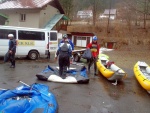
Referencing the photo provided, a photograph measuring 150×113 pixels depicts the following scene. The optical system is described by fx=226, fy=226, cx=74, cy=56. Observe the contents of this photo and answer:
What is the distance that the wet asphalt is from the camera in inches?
243

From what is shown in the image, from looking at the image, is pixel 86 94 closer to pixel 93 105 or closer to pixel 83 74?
pixel 93 105

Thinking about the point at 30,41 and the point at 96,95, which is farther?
the point at 30,41

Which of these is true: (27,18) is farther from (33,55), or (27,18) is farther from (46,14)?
(33,55)

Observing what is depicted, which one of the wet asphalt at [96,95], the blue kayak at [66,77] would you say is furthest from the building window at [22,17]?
the blue kayak at [66,77]

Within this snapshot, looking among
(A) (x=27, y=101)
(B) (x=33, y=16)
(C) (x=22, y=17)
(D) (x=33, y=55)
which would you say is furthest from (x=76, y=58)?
(C) (x=22, y=17)

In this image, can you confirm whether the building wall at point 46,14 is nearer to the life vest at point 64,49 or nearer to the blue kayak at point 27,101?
the life vest at point 64,49

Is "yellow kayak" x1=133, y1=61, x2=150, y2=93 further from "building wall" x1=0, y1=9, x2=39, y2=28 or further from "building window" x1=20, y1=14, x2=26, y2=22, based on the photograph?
"building window" x1=20, y1=14, x2=26, y2=22

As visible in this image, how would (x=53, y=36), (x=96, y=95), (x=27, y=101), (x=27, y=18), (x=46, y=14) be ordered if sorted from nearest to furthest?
(x=27, y=101) < (x=96, y=95) < (x=53, y=36) < (x=27, y=18) < (x=46, y=14)

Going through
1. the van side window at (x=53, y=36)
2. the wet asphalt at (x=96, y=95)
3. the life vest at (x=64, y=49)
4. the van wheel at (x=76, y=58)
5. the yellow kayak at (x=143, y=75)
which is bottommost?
the wet asphalt at (x=96, y=95)

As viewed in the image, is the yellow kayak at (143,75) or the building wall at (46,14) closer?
the yellow kayak at (143,75)

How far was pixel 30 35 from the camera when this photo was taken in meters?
14.9

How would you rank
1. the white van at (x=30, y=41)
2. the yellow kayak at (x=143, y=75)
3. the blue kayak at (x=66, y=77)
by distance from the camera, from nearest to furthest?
the yellow kayak at (x=143, y=75), the blue kayak at (x=66, y=77), the white van at (x=30, y=41)

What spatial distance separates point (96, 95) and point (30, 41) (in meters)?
8.64

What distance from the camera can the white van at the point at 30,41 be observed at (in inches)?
550
